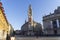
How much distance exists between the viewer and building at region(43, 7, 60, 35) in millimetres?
40144

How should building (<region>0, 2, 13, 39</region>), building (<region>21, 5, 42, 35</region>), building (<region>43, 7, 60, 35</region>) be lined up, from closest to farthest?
building (<region>0, 2, 13, 39</region>) < building (<region>43, 7, 60, 35</region>) < building (<region>21, 5, 42, 35</region>)

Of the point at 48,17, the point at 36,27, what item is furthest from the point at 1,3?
the point at 36,27

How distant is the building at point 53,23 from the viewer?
40144 millimetres

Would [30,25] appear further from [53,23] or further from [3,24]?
[3,24]

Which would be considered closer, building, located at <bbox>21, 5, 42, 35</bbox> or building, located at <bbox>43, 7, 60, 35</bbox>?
building, located at <bbox>43, 7, 60, 35</bbox>

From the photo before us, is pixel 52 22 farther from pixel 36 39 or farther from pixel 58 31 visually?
pixel 36 39

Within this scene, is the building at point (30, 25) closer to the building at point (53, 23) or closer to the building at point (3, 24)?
the building at point (53, 23)

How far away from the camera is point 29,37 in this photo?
3148cm

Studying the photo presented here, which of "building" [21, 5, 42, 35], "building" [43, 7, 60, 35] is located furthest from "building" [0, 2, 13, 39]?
"building" [21, 5, 42, 35]

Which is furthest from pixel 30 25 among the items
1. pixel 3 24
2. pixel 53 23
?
pixel 3 24

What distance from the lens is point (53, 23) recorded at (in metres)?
41.8

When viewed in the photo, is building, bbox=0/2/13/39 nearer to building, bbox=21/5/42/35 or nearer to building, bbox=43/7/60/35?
building, bbox=43/7/60/35

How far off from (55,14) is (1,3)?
26.7 m

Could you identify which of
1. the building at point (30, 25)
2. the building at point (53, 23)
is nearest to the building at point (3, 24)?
the building at point (53, 23)
